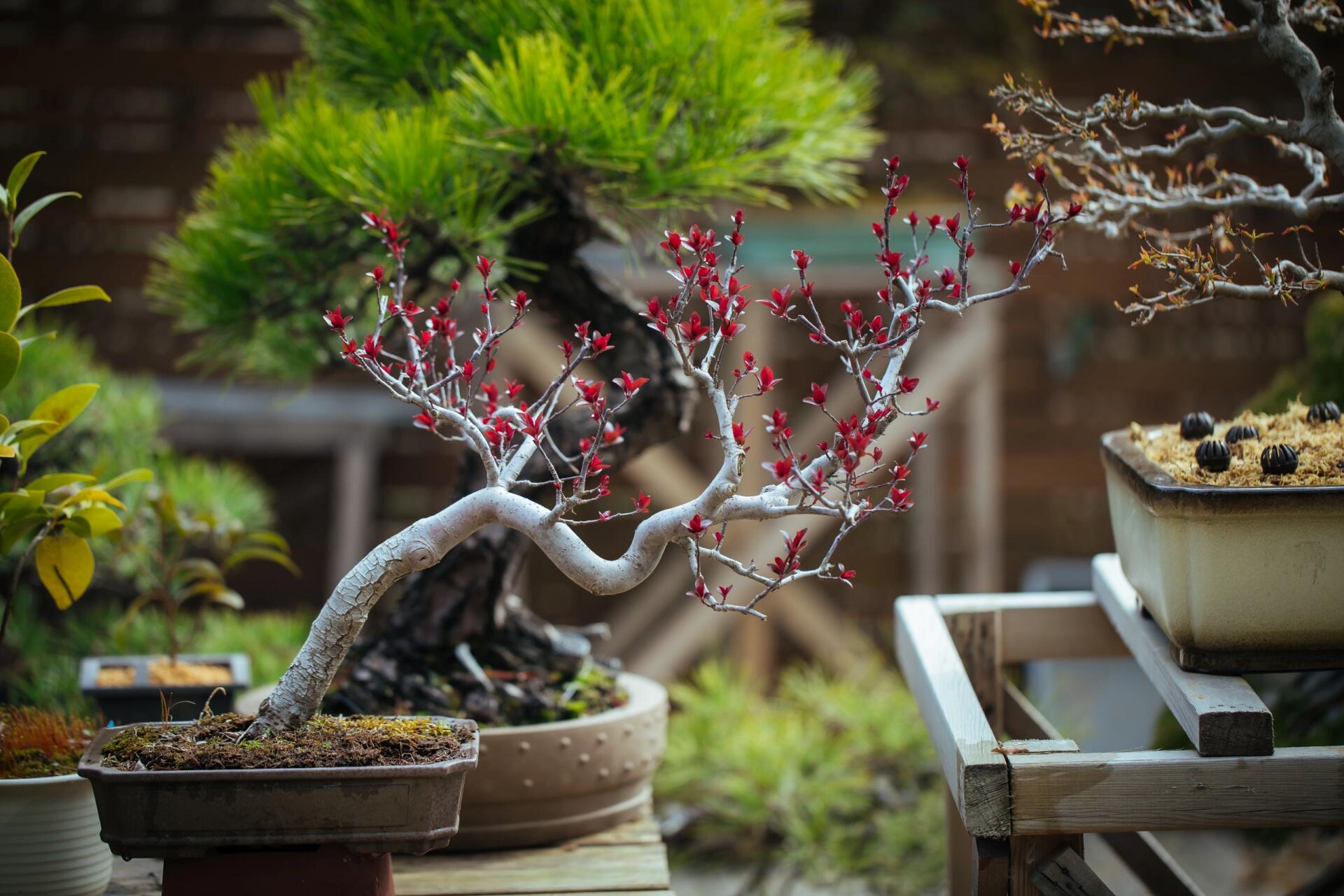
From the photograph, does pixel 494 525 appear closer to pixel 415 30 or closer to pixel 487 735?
pixel 487 735

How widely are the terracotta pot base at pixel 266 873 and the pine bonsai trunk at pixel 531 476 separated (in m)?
0.41

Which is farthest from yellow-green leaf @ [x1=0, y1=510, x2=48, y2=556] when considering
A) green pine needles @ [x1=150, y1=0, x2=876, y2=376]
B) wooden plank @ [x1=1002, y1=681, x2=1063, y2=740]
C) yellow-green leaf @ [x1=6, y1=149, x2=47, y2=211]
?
wooden plank @ [x1=1002, y1=681, x2=1063, y2=740]

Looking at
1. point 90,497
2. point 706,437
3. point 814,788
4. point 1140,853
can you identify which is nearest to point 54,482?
point 90,497

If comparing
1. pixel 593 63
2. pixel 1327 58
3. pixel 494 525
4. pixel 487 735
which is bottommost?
pixel 487 735

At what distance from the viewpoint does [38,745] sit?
37.9 inches

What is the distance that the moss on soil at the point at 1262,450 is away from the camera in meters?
0.83

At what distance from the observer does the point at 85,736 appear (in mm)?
1006

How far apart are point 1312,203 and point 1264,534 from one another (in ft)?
1.01

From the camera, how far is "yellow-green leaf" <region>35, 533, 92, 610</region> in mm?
1011

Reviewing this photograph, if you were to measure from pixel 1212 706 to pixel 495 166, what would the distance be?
841 millimetres

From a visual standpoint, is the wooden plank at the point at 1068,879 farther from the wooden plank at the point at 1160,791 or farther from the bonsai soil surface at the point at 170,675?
the bonsai soil surface at the point at 170,675

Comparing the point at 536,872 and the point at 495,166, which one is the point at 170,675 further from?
the point at 495,166

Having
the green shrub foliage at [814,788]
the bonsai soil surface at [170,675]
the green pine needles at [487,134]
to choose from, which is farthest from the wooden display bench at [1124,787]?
the green shrub foliage at [814,788]

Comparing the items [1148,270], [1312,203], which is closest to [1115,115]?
[1312,203]
